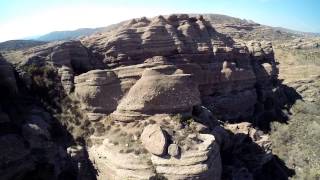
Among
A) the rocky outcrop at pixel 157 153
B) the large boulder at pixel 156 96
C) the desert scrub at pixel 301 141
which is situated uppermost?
the large boulder at pixel 156 96

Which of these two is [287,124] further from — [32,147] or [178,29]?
[32,147]

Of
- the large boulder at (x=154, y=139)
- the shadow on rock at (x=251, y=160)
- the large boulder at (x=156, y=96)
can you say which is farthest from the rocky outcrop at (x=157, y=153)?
the shadow on rock at (x=251, y=160)

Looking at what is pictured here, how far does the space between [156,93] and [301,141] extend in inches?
751

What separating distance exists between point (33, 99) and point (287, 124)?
2860cm

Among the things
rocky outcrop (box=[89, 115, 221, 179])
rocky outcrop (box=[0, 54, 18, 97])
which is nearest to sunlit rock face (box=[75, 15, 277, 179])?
rocky outcrop (box=[89, 115, 221, 179])

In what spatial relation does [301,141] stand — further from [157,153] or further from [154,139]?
[157,153]

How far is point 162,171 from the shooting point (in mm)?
25156

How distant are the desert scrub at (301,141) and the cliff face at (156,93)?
12.0 feet

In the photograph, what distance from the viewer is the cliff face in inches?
1031

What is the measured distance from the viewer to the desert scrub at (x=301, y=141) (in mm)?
36688

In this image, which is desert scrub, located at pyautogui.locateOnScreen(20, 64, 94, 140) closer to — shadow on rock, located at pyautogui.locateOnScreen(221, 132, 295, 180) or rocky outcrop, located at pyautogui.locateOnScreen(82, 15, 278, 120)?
rocky outcrop, located at pyautogui.locateOnScreen(82, 15, 278, 120)

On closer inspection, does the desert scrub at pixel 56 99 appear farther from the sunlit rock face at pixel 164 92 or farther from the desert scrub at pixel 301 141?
the desert scrub at pixel 301 141

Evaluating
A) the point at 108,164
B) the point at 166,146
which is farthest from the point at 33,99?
the point at 166,146

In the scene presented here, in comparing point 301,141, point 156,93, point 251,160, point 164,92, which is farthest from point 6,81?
point 301,141
